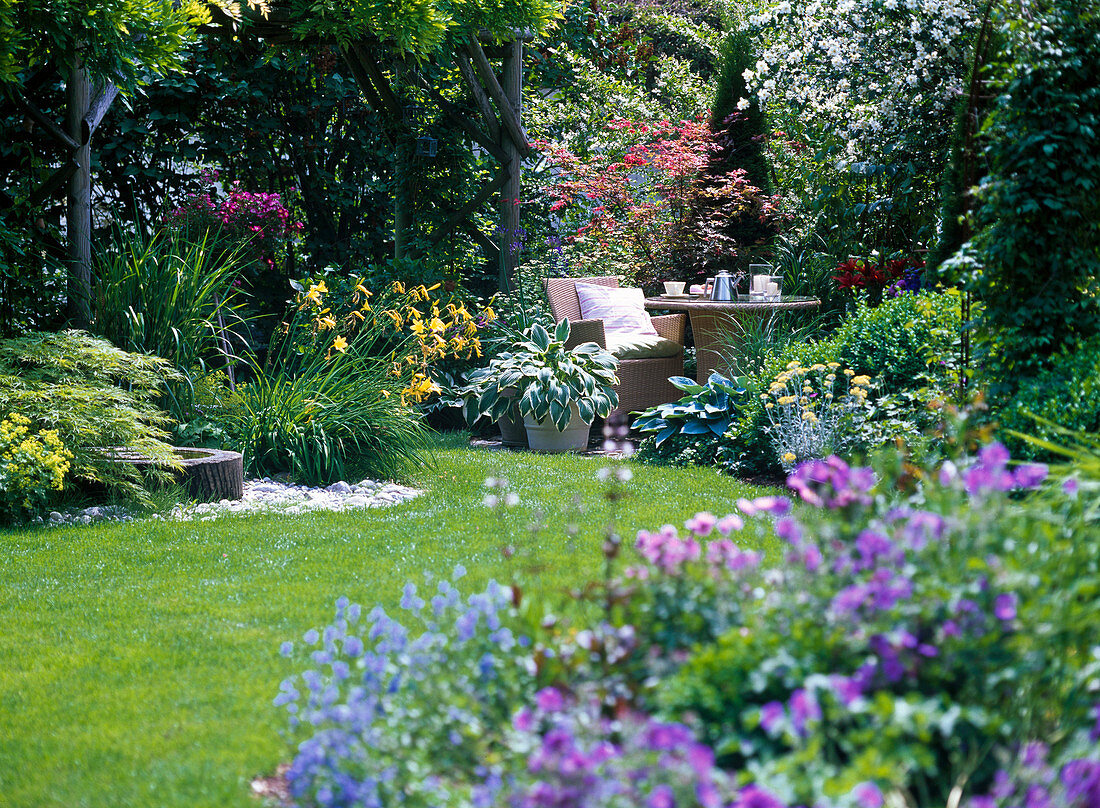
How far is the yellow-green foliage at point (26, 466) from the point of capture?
4168mm

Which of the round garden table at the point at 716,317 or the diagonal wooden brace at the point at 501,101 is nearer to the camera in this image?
the round garden table at the point at 716,317

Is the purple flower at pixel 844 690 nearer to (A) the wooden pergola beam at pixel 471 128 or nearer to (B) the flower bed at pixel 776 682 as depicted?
(B) the flower bed at pixel 776 682

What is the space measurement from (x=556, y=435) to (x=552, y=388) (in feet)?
1.14

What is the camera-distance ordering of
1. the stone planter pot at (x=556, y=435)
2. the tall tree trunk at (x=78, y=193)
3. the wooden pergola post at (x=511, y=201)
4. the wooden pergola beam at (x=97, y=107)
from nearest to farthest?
the tall tree trunk at (x=78, y=193), the wooden pergola beam at (x=97, y=107), the stone planter pot at (x=556, y=435), the wooden pergola post at (x=511, y=201)

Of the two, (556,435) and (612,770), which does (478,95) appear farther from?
(612,770)

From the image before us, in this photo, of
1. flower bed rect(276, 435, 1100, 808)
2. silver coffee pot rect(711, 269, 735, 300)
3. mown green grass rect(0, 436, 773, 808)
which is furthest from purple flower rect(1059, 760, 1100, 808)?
silver coffee pot rect(711, 269, 735, 300)

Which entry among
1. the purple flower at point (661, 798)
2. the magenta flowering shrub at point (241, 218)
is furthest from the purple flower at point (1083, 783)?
the magenta flowering shrub at point (241, 218)

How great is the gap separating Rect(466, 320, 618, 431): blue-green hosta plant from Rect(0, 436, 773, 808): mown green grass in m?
0.91

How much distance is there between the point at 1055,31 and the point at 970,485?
9.24 ft

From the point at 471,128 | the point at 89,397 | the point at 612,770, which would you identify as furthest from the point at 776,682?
the point at 471,128

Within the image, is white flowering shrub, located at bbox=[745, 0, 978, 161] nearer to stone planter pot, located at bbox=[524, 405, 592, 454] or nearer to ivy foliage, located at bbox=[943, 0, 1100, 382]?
ivy foliage, located at bbox=[943, 0, 1100, 382]

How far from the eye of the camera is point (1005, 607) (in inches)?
59.2

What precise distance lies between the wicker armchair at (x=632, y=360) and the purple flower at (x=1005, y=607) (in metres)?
5.32

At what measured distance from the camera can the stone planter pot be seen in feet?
21.2
